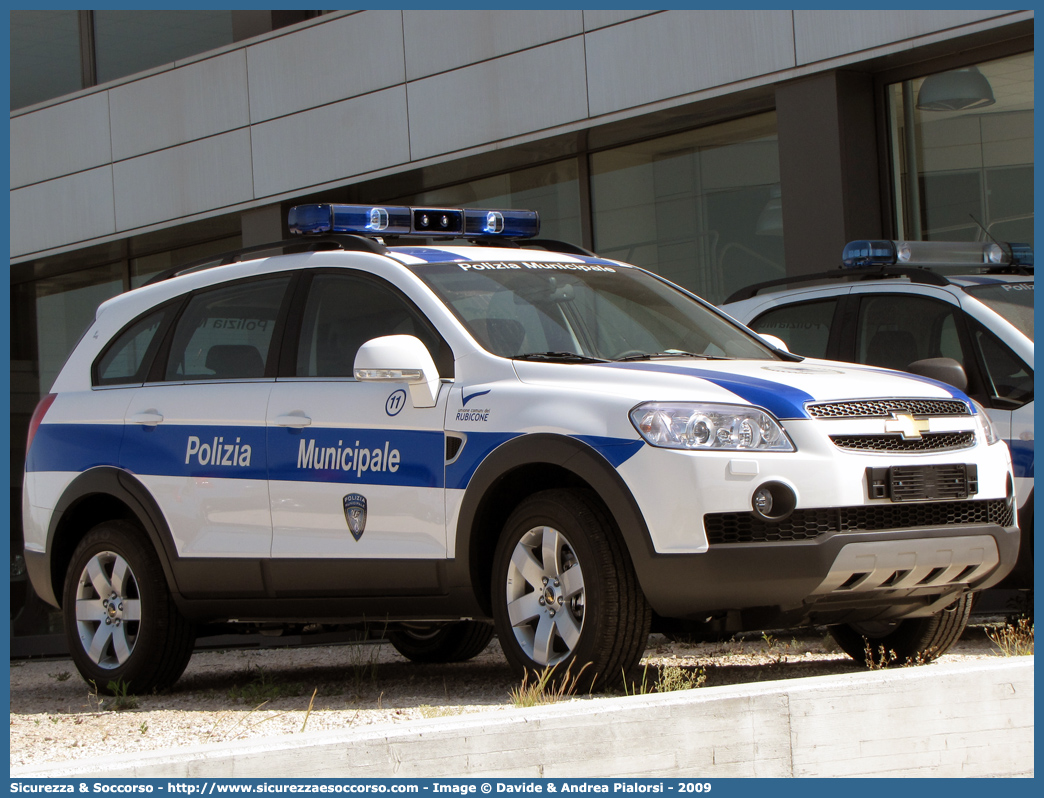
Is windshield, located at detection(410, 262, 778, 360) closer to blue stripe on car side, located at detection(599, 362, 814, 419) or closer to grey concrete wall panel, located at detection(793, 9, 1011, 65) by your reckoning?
blue stripe on car side, located at detection(599, 362, 814, 419)

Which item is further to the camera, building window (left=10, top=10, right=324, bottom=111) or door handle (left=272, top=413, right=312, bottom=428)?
building window (left=10, top=10, right=324, bottom=111)

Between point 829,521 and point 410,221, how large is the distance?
8.95 feet

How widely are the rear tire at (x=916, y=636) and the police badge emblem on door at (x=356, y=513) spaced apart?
2.22 m

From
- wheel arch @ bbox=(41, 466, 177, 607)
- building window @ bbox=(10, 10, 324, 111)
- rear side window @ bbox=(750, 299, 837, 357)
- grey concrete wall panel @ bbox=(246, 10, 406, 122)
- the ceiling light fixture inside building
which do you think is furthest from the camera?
building window @ bbox=(10, 10, 324, 111)

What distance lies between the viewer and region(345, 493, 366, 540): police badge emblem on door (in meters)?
6.05

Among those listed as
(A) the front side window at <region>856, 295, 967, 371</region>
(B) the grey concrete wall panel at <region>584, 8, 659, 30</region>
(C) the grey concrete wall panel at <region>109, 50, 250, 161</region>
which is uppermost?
(C) the grey concrete wall panel at <region>109, 50, 250, 161</region>

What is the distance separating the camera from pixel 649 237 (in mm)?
14180

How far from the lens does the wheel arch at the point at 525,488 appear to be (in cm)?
524

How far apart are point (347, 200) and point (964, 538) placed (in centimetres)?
1179

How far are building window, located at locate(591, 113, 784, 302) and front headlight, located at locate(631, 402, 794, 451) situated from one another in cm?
805

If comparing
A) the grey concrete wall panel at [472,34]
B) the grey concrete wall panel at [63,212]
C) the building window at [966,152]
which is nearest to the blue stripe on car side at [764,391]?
the building window at [966,152]

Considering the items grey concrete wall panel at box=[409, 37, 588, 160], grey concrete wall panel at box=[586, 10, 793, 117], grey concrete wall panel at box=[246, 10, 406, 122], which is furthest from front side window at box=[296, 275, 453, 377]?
grey concrete wall panel at box=[246, 10, 406, 122]

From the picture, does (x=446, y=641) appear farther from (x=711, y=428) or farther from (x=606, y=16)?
(x=606, y=16)

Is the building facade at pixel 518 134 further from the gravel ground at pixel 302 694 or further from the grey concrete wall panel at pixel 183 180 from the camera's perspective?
the gravel ground at pixel 302 694
